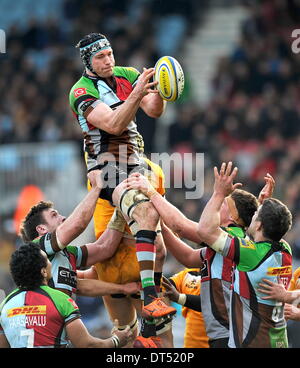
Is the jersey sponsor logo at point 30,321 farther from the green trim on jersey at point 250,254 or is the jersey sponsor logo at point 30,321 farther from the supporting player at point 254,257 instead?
the green trim on jersey at point 250,254

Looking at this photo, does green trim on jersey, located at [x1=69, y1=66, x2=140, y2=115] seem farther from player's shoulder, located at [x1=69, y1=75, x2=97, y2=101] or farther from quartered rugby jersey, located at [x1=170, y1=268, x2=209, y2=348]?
quartered rugby jersey, located at [x1=170, y1=268, x2=209, y2=348]

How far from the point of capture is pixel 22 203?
1739cm

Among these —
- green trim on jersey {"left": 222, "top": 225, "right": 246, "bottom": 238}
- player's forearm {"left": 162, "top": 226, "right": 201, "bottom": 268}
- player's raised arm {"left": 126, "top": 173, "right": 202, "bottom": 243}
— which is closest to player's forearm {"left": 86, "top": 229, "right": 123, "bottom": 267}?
player's forearm {"left": 162, "top": 226, "right": 201, "bottom": 268}

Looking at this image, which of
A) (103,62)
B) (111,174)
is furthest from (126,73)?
(111,174)

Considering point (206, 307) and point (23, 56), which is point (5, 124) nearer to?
point (23, 56)

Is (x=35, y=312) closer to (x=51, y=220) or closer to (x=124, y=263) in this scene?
(x=51, y=220)

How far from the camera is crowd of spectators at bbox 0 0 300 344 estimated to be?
17.6m

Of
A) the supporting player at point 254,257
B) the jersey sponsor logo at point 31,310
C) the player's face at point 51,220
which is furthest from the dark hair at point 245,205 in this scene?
the jersey sponsor logo at point 31,310

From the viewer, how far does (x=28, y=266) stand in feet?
24.5

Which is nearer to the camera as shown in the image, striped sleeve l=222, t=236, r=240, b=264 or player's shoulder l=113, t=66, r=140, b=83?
striped sleeve l=222, t=236, r=240, b=264

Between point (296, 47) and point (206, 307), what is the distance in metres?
11.7

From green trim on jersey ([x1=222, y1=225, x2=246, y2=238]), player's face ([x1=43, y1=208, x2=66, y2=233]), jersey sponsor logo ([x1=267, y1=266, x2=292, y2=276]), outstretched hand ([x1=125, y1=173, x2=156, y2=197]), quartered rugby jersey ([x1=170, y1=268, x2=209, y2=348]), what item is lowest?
quartered rugby jersey ([x1=170, y1=268, x2=209, y2=348])

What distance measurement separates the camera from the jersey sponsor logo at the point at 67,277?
834 cm

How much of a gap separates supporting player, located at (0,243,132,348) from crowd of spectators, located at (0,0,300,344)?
779 centimetres
